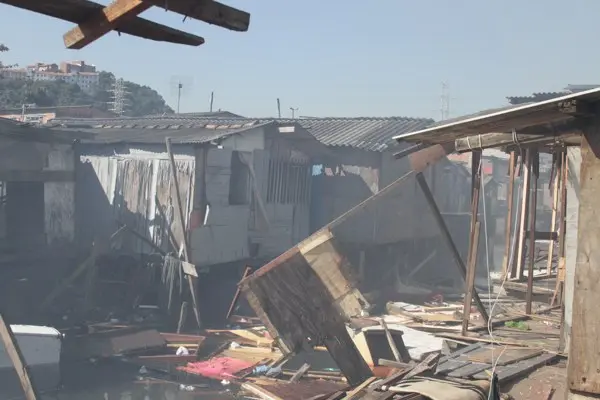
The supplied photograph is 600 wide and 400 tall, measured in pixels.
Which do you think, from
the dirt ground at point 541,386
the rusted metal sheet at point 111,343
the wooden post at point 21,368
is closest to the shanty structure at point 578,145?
the dirt ground at point 541,386

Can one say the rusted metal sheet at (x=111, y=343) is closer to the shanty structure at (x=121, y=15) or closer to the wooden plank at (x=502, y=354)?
the wooden plank at (x=502, y=354)

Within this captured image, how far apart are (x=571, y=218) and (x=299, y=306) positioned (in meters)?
3.79

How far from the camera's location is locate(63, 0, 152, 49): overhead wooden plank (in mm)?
2469

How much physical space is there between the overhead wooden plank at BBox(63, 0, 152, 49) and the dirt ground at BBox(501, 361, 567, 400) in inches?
182

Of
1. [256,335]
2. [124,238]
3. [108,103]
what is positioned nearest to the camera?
[256,335]

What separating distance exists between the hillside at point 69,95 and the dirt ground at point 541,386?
22.5 meters

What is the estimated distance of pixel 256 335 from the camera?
1273 centimetres

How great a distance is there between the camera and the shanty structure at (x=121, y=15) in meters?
2.47

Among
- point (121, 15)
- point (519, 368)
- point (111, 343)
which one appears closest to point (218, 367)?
point (111, 343)

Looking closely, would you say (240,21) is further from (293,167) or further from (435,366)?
(293,167)

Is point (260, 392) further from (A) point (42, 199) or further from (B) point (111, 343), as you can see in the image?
(A) point (42, 199)

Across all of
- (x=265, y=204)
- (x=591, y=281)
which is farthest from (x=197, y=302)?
(x=591, y=281)

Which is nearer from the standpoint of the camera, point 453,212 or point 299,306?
point 299,306

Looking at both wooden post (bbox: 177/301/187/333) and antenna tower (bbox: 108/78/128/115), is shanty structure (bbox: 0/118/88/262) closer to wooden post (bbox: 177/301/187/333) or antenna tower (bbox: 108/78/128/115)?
wooden post (bbox: 177/301/187/333)
